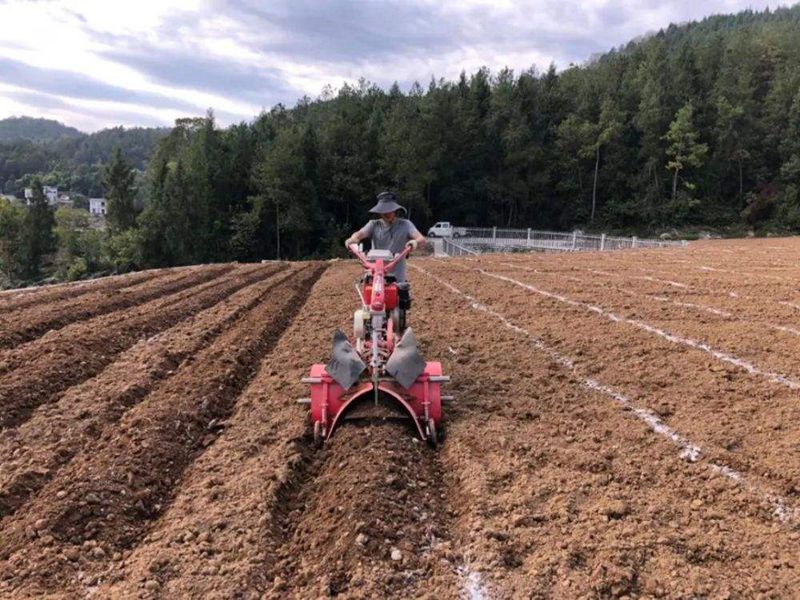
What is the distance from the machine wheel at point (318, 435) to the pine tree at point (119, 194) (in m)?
53.8

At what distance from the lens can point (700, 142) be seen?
54031 mm

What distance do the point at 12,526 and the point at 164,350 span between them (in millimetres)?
4027

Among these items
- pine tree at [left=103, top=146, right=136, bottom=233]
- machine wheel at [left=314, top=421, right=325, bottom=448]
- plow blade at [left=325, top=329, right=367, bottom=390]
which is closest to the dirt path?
machine wheel at [left=314, top=421, right=325, bottom=448]

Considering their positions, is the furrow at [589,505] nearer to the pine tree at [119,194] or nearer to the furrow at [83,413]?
the furrow at [83,413]

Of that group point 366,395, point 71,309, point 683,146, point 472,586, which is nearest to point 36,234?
point 71,309

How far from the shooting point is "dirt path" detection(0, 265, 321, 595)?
3369 millimetres

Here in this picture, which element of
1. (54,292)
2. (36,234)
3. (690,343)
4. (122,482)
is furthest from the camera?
(36,234)

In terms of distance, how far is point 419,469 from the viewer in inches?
174

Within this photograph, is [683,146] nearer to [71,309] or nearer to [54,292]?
[54,292]

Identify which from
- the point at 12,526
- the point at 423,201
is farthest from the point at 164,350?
the point at 423,201

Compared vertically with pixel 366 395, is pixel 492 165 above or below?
above

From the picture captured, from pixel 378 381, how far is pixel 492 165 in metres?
51.8

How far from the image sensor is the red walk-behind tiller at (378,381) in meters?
4.94

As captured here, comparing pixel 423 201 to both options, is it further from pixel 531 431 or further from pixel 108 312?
pixel 531 431
